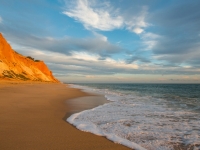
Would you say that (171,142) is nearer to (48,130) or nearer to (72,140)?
(72,140)

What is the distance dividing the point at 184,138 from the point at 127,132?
174 centimetres

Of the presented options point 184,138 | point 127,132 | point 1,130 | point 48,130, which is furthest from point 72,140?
point 184,138

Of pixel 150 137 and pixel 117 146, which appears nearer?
pixel 117 146

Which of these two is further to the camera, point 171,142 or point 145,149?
point 171,142

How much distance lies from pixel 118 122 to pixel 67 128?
7.28ft

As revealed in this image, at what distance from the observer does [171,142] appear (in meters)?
4.64

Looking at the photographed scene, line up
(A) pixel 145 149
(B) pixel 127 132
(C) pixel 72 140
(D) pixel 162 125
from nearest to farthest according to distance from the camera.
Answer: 1. (A) pixel 145 149
2. (C) pixel 72 140
3. (B) pixel 127 132
4. (D) pixel 162 125

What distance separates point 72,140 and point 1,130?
231 centimetres

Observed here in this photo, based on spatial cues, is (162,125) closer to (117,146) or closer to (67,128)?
(117,146)

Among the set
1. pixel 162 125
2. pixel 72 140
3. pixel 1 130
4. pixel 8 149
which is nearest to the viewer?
pixel 8 149

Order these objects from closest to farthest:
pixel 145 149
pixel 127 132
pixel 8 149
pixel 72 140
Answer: pixel 8 149, pixel 145 149, pixel 72 140, pixel 127 132

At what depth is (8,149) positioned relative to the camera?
3.72 metres

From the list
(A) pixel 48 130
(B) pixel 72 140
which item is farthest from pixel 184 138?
(A) pixel 48 130

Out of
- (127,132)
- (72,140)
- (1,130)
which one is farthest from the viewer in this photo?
(127,132)
